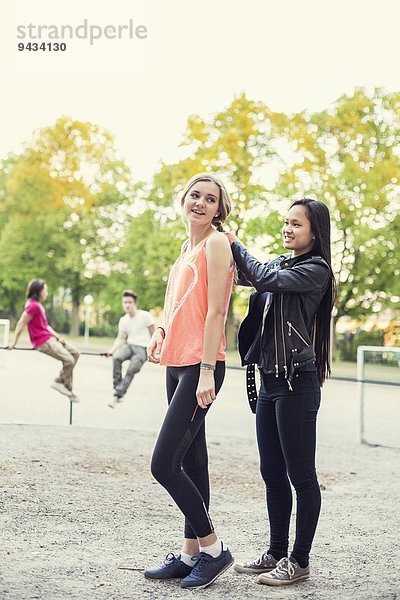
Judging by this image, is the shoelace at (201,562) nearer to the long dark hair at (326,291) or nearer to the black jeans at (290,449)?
the black jeans at (290,449)

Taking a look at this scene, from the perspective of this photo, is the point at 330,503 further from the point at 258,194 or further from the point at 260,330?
the point at 258,194

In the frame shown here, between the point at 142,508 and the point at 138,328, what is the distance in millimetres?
7207

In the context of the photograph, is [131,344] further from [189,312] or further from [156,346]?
[189,312]

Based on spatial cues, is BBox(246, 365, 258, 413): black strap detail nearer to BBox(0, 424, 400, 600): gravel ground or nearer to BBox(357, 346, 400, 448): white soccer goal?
BBox(0, 424, 400, 600): gravel ground

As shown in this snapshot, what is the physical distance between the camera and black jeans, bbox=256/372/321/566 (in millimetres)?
4445

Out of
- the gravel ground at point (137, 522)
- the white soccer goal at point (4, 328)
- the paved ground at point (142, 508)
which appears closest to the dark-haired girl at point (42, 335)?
the paved ground at point (142, 508)

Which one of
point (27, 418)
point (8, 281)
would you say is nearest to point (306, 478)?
point (27, 418)

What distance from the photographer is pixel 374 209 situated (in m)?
33.0

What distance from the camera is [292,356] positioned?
174 inches

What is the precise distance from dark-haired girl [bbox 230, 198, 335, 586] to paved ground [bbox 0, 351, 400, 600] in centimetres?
32

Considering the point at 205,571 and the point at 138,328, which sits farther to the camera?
the point at 138,328

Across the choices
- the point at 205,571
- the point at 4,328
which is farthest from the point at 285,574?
the point at 4,328

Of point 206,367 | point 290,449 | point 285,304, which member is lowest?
point 290,449

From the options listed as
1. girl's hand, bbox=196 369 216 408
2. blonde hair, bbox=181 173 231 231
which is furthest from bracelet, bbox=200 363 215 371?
blonde hair, bbox=181 173 231 231
